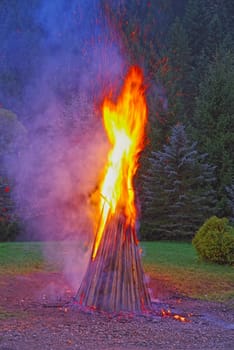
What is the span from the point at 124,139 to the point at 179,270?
387 cm

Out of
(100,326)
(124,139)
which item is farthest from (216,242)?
(100,326)

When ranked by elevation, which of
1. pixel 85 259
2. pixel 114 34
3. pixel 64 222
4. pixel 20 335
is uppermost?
pixel 114 34

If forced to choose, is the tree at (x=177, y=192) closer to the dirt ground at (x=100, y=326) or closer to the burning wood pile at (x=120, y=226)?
the dirt ground at (x=100, y=326)

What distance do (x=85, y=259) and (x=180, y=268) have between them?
2029 millimetres

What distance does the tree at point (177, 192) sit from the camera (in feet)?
57.1

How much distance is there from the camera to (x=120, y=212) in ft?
19.5

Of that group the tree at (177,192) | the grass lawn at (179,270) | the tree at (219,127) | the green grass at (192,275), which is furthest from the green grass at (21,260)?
the tree at (219,127)

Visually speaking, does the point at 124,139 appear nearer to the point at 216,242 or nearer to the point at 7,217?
the point at 216,242

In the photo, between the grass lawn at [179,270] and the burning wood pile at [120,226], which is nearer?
the burning wood pile at [120,226]

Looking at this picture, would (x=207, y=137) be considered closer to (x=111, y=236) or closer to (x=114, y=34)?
(x=114, y=34)

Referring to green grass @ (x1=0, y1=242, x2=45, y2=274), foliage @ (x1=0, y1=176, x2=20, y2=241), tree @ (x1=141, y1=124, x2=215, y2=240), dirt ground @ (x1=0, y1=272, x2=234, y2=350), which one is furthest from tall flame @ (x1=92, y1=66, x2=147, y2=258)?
foliage @ (x1=0, y1=176, x2=20, y2=241)

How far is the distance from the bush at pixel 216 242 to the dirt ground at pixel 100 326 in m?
3.58

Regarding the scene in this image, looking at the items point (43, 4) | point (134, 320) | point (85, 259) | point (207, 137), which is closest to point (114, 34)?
point (85, 259)

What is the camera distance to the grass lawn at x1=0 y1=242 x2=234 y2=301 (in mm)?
7449
